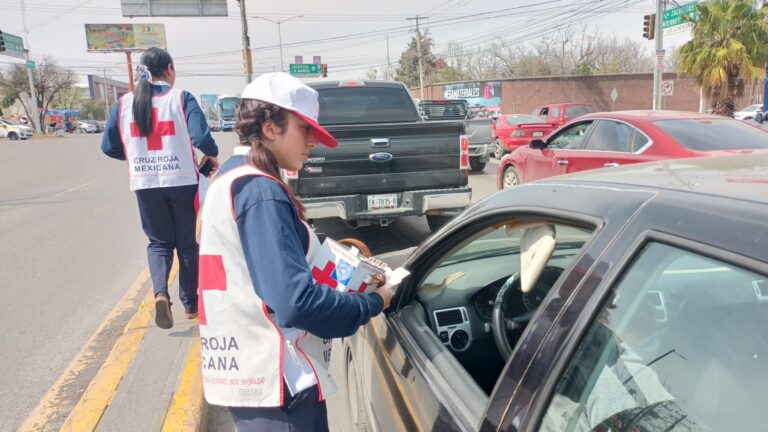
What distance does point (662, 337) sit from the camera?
1171 mm

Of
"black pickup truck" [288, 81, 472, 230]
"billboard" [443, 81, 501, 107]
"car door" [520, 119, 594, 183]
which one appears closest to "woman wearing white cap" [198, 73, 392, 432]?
"black pickup truck" [288, 81, 472, 230]

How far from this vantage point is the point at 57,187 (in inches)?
527

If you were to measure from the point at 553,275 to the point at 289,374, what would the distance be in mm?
1159

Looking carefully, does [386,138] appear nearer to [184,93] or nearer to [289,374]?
[184,93]

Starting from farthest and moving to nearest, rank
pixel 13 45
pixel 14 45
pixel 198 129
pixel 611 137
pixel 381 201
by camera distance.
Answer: pixel 14 45 → pixel 13 45 → pixel 611 137 → pixel 381 201 → pixel 198 129

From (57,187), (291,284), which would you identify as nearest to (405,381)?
(291,284)

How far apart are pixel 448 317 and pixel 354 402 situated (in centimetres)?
75

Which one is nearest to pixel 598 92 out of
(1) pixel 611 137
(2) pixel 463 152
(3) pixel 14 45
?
(1) pixel 611 137

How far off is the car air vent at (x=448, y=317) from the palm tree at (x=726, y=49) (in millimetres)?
16576

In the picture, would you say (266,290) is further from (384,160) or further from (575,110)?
(575,110)

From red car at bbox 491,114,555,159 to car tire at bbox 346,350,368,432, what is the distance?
1397cm

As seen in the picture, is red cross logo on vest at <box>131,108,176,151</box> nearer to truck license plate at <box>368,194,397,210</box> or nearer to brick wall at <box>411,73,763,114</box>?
truck license plate at <box>368,194,397,210</box>

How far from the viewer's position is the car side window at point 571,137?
24.5 feet

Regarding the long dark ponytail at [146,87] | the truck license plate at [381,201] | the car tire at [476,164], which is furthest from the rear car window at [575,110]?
the long dark ponytail at [146,87]
